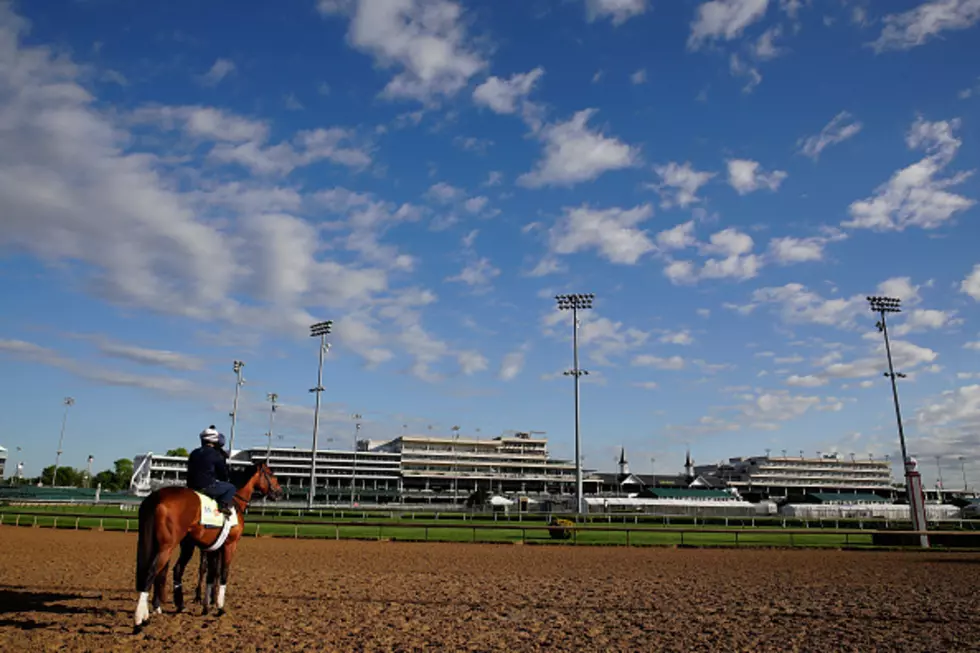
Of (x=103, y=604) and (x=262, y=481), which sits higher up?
(x=262, y=481)

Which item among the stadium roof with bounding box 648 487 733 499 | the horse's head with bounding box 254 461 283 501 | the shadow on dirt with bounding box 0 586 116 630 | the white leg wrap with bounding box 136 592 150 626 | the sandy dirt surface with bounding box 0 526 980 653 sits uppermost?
the horse's head with bounding box 254 461 283 501

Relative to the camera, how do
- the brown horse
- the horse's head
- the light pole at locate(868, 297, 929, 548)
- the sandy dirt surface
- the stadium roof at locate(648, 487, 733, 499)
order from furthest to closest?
the stadium roof at locate(648, 487, 733, 499)
the light pole at locate(868, 297, 929, 548)
the horse's head
the brown horse
the sandy dirt surface

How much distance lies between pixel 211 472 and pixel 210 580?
1.52 meters

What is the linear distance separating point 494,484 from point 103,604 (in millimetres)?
112519

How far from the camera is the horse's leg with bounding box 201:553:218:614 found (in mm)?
8859

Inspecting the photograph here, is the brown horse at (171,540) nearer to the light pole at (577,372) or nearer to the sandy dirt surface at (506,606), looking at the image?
the sandy dirt surface at (506,606)

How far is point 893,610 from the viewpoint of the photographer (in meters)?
9.95

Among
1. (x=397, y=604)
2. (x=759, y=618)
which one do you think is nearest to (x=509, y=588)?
(x=397, y=604)

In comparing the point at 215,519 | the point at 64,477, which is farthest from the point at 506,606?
the point at 64,477

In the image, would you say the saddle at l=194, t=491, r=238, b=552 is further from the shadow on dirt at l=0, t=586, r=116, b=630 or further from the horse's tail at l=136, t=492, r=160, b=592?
the shadow on dirt at l=0, t=586, r=116, b=630

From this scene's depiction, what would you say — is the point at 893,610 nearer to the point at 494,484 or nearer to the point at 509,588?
the point at 509,588

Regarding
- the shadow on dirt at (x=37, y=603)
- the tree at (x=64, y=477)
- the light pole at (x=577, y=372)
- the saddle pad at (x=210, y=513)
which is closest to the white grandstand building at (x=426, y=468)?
the tree at (x=64, y=477)

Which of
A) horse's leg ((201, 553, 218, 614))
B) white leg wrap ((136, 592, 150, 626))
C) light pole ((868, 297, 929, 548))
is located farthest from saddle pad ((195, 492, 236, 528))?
light pole ((868, 297, 929, 548))

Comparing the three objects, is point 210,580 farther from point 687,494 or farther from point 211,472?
point 687,494
